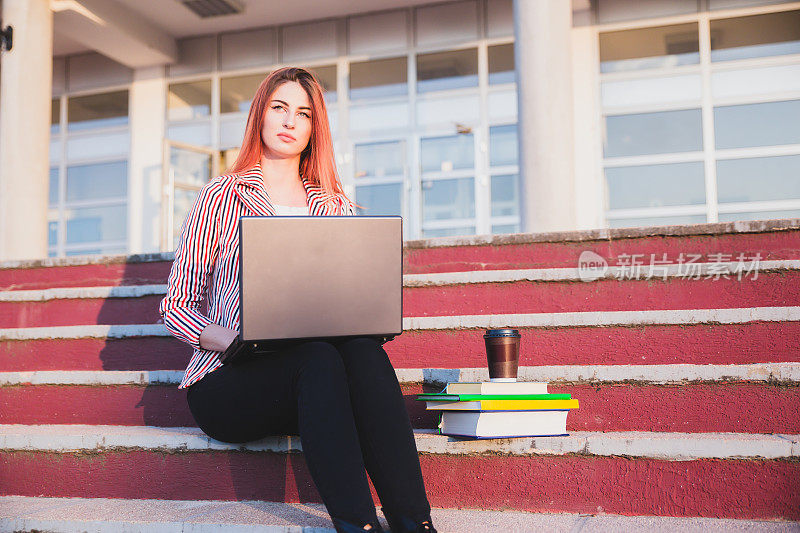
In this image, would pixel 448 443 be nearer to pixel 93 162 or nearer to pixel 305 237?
pixel 305 237

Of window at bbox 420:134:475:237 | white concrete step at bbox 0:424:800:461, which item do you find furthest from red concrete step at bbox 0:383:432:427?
window at bbox 420:134:475:237

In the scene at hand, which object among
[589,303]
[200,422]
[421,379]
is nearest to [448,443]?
[421,379]

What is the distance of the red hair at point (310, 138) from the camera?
78.2 inches

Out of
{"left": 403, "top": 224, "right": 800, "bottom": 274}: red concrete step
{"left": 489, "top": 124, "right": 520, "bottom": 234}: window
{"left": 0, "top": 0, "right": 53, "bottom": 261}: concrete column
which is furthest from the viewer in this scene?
{"left": 489, "top": 124, "right": 520, "bottom": 234}: window

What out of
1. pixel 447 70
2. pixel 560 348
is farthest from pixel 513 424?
pixel 447 70

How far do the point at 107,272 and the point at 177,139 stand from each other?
561 centimetres

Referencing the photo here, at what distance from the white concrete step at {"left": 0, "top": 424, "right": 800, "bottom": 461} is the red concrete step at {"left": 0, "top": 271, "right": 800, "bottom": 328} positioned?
1.91 feet

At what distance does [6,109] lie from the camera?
6051 mm

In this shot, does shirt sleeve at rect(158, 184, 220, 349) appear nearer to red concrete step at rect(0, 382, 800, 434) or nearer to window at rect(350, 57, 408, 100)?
red concrete step at rect(0, 382, 800, 434)

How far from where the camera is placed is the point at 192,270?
1.82m

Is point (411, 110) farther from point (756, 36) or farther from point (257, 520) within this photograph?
point (257, 520)

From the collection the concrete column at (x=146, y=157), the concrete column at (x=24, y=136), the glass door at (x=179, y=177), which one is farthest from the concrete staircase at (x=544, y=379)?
the concrete column at (x=146, y=157)

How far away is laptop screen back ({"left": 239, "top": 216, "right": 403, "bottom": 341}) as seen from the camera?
1.49 metres

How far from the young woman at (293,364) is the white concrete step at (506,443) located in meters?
0.13
